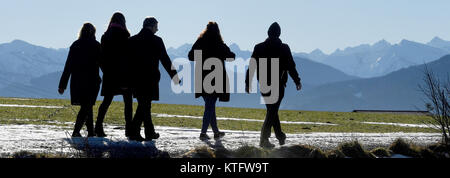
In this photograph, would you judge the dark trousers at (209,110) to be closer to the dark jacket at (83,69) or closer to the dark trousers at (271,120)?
the dark trousers at (271,120)

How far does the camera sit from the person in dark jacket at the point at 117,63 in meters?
9.80

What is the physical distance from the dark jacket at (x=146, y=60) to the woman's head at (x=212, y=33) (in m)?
1.17

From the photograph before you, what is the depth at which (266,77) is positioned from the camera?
9.96 m

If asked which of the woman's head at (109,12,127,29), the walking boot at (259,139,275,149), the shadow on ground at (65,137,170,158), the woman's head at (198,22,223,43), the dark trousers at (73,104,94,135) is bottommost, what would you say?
the walking boot at (259,139,275,149)

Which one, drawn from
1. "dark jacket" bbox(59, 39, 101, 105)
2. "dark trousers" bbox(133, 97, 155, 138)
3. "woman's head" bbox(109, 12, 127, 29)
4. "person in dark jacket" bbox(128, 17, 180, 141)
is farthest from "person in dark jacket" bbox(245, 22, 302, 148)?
"dark jacket" bbox(59, 39, 101, 105)

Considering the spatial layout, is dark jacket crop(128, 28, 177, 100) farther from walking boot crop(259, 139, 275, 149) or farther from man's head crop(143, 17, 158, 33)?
walking boot crop(259, 139, 275, 149)

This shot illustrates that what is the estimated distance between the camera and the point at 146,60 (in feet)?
32.0

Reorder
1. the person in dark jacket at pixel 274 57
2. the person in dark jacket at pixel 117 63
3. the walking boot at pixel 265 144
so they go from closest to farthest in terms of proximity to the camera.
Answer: the walking boot at pixel 265 144 → the person in dark jacket at pixel 117 63 → the person in dark jacket at pixel 274 57

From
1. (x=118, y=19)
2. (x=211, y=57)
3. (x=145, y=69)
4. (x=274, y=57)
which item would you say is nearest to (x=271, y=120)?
(x=274, y=57)

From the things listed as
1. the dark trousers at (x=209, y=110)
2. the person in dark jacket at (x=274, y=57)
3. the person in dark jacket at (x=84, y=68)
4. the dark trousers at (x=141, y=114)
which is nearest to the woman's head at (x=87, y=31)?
the person in dark jacket at (x=84, y=68)

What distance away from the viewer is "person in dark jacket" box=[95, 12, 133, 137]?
Result: 9797 millimetres

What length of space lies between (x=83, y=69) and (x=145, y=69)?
1397 mm

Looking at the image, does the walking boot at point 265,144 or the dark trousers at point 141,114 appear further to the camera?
the dark trousers at point 141,114
